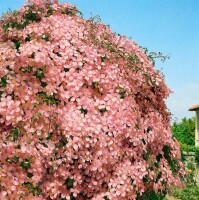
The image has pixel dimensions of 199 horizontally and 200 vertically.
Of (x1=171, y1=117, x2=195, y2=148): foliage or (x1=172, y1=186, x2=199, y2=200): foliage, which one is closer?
(x1=172, y1=186, x2=199, y2=200): foliage

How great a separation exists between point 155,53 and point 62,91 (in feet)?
9.81

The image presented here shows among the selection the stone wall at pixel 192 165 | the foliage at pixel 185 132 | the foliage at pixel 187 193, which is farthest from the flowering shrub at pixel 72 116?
the foliage at pixel 185 132

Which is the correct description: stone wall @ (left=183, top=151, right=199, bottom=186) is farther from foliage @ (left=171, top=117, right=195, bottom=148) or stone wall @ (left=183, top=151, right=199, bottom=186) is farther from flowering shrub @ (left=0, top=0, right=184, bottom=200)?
foliage @ (left=171, top=117, right=195, bottom=148)

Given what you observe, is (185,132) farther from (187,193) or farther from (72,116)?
(72,116)

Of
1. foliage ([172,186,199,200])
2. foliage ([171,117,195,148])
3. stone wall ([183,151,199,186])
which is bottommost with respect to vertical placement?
foliage ([172,186,199,200])

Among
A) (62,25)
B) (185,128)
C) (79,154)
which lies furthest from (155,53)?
(185,128)

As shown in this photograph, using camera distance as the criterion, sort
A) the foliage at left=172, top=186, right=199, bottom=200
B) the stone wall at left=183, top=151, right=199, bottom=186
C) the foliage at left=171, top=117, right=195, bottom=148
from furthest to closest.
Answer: the foliage at left=171, top=117, right=195, bottom=148 < the stone wall at left=183, top=151, right=199, bottom=186 < the foliage at left=172, top=186, right=199, bottom=200

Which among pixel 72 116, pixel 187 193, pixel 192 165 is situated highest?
pixel 192 165

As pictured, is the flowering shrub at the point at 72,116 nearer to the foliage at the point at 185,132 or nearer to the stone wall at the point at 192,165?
the stone wall at the point at 192,165

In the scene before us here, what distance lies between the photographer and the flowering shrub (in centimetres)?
641

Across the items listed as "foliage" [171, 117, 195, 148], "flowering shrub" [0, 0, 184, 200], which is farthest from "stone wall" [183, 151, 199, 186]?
"foliage" [171, 117, 195, 148]

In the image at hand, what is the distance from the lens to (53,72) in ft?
22.4

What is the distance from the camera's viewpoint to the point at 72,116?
6617mm

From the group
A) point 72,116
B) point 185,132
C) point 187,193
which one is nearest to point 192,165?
point 187,193
